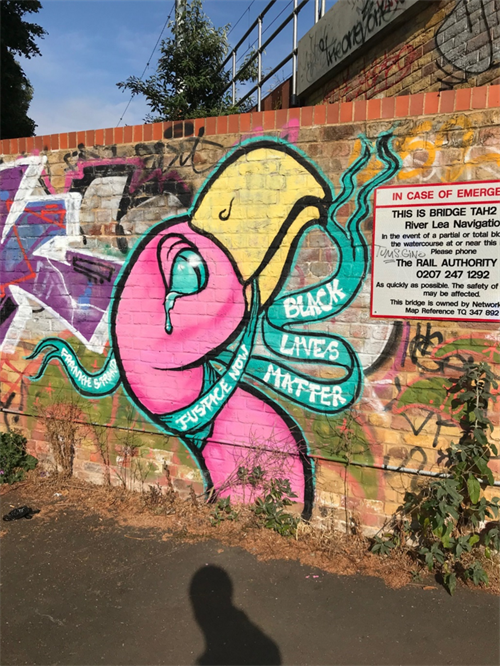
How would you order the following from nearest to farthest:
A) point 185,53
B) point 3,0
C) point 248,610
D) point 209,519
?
point 248,610, point 209,519, point 185,53, point 3,0

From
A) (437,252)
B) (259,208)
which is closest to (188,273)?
(259,208)

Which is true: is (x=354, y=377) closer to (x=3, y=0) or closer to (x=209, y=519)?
(x=209, y=519)

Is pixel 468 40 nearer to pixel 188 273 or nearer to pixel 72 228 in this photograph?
pixel 188 273

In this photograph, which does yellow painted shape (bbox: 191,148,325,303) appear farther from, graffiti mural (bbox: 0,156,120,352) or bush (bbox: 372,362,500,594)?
bush (bbox: 372,362,500,594)

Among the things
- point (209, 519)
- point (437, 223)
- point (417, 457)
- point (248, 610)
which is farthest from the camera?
point (209, 519)

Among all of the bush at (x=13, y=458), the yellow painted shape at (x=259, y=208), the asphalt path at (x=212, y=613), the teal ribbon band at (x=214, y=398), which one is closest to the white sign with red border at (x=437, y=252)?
the yellow painted shape at (x=259, y=208)

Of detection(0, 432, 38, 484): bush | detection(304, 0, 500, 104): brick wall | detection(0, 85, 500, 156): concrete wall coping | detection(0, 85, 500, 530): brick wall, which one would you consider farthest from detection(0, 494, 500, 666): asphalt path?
detection(304, 0, 500, 104): brick wall

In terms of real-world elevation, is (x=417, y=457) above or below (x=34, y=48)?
below

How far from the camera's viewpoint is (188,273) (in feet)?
12.0

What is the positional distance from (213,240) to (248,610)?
7.94 feet

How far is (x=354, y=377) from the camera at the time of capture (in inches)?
129

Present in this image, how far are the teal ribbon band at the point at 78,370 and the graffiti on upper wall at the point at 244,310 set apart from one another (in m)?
0.04

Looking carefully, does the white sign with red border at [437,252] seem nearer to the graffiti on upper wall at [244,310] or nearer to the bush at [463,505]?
the graffiti on upper wall at [244,310]

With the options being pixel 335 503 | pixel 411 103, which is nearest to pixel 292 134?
pixel 411 103
